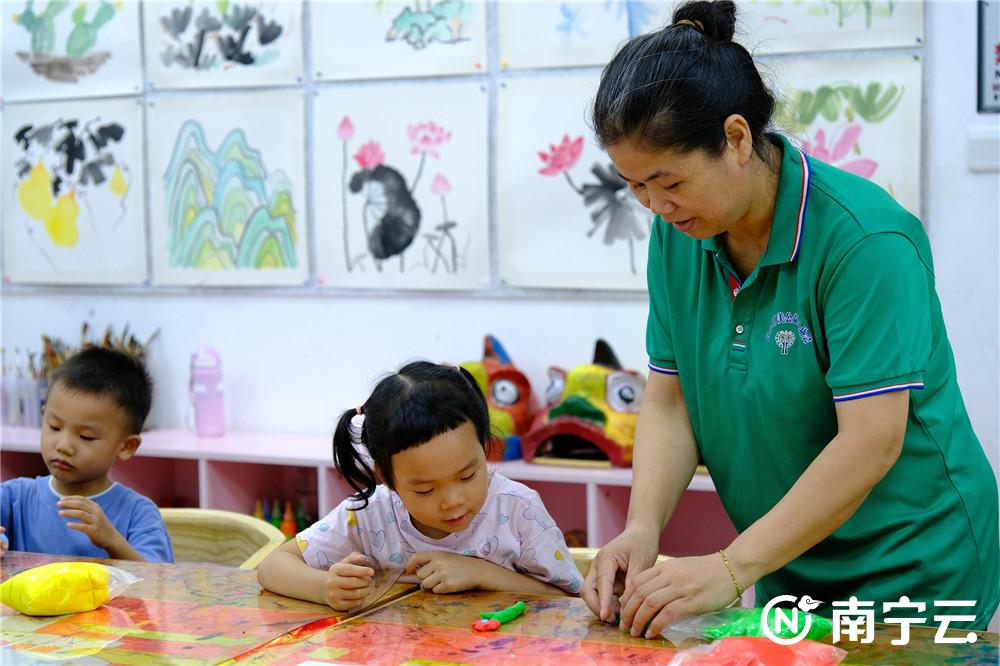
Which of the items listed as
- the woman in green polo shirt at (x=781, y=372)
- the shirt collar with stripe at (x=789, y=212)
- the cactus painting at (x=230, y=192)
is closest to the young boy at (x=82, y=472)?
the woman in green polo shirt at (x=781, y=372)

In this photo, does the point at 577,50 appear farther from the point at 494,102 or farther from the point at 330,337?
the point at 330,337

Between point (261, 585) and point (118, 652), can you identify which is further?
point (261, 585)

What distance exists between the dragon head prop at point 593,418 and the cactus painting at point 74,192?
1.57m

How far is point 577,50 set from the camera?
3025 millimetres

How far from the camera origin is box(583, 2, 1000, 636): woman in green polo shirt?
1295mm

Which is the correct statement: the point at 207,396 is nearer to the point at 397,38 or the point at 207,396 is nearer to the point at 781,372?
the point at 397,38

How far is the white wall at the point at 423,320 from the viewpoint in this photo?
272 cm

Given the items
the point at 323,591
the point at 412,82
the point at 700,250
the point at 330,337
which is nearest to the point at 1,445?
the point at 330,337

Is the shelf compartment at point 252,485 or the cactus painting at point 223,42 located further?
the cactus painting at point 223,42

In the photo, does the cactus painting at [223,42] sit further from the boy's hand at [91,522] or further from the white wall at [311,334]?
the boy's hand at [91,522]

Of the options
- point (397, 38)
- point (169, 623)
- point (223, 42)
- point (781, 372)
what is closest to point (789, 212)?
point (781, 372)

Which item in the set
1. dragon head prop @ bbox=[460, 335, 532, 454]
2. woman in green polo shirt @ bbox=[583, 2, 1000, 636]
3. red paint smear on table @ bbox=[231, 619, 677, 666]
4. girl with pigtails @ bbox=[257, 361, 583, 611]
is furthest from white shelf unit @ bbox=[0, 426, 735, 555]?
red paint smear on table @ bbox=[231, 619, 677, 666]

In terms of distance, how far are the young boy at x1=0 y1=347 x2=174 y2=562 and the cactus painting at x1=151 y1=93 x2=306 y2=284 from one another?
1.34 m

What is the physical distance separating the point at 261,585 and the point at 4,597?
1.15 feet
